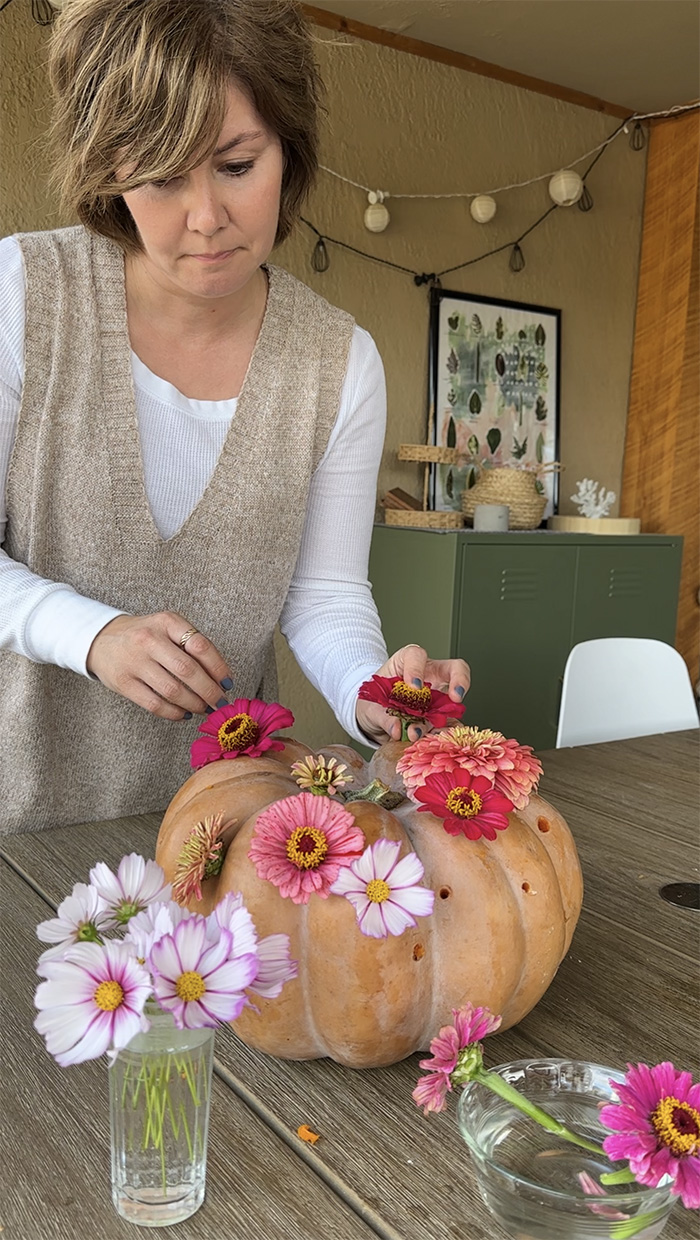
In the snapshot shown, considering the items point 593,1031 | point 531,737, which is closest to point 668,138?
point 531,737

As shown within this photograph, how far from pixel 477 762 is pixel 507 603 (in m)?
2.93

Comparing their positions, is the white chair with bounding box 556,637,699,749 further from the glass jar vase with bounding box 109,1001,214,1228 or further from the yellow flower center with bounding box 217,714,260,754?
the glass jar vase with bounding box 109,1001,214,1228

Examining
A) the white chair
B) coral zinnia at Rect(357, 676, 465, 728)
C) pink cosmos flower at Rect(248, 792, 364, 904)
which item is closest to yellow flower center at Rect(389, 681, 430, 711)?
coral zinnia at Rect(357, 676, 465, 728)

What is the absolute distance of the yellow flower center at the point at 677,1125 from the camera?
50 centimetres

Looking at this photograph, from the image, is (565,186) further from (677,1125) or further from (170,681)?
(677,1125)

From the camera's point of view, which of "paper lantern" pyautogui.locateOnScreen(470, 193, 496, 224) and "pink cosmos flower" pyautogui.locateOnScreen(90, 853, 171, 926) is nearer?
"pink cosmos flower" pyautogui.locateOnScreen(90, 853, 171, 926)

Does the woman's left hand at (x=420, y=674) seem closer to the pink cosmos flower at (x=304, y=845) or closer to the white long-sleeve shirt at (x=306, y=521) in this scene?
→ the white long-sleeve shirt at (x=306, y=521)

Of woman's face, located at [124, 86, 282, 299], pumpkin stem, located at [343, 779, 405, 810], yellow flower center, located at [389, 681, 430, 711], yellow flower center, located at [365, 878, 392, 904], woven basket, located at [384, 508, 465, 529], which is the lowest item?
yellow flower center, located at [365, 878, 392, 904]

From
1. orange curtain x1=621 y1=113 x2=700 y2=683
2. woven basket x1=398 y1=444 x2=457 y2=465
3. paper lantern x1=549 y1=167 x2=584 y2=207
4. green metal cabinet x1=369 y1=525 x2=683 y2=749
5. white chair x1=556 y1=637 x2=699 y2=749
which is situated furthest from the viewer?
orange curtain x1=621 y1=113 x2=700 y2=683

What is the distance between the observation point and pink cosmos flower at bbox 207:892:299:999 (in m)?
0.48

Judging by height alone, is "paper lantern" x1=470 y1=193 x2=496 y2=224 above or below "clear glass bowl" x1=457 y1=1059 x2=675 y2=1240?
above

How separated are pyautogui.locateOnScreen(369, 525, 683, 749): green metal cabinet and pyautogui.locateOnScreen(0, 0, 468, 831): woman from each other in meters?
2.05

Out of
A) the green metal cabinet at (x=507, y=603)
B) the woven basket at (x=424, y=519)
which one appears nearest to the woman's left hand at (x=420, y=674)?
the green metal cabinet at (x=507, y=603)

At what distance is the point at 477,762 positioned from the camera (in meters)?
0.69
